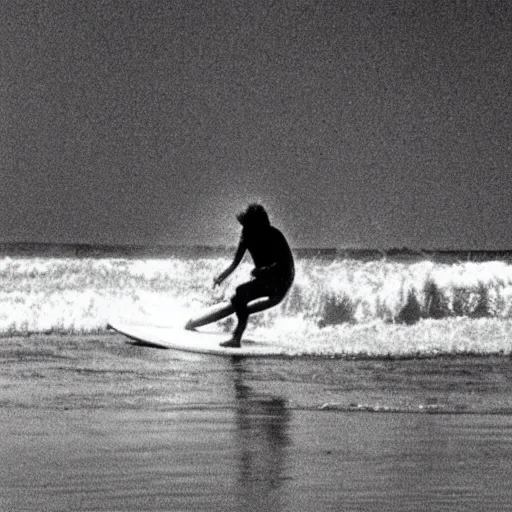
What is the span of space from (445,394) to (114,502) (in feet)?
16.4

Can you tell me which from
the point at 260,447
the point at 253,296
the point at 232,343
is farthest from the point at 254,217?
the point at 260,447

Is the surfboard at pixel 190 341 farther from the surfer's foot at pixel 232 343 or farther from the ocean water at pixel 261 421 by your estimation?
the ocean water at pixel 261 421

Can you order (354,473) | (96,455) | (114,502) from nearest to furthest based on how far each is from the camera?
(114,502)
(354,473)
(96,455)

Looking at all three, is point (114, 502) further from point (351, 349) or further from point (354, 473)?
point (351, 349)

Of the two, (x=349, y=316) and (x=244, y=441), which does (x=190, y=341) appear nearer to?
(x=349, y=316)

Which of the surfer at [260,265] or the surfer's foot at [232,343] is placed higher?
the surfer at [260,265]

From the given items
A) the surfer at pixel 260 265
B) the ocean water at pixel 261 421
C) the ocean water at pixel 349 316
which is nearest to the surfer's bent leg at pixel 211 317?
the surfer at pixel 260 265

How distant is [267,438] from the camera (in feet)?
26.0

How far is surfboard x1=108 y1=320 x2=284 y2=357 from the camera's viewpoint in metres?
14.5

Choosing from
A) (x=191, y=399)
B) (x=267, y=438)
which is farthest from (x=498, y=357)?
(x=267, y=438)

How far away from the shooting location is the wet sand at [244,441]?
6035mm

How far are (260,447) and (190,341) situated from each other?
7.66 m

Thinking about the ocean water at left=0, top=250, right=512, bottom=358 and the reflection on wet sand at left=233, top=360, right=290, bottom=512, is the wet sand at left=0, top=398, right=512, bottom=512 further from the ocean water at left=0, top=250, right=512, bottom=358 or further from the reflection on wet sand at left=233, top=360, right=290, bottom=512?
the ocean water at left=0, top=250, right=512, bottom=358

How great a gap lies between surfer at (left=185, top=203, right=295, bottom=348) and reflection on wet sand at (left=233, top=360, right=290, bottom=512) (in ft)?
14.2
